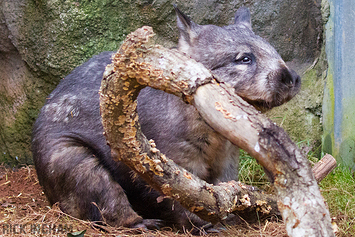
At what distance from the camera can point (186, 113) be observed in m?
4.11

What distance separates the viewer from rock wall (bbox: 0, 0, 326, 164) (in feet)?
18.7

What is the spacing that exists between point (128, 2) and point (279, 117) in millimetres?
2768

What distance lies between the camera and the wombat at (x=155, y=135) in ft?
13.1

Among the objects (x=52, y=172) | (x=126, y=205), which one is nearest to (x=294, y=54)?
(x=126, y=205)

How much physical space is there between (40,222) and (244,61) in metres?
2.60

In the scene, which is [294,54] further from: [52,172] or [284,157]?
[284,157]

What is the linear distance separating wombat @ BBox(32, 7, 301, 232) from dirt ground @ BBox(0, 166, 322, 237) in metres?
0.16

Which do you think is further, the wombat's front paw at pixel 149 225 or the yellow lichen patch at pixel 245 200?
the wombat's front paw at pixel 149 225

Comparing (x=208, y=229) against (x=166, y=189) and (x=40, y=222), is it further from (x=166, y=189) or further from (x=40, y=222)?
(x=40, y=222)

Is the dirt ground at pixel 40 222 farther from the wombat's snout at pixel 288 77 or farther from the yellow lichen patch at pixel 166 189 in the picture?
the wombat's snout at pixel 288 77

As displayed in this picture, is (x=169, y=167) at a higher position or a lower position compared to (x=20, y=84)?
lower

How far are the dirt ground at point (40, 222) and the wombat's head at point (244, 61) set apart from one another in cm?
122

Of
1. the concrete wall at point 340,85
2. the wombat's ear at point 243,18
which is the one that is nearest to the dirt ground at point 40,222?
the concrete wall at point 340,85

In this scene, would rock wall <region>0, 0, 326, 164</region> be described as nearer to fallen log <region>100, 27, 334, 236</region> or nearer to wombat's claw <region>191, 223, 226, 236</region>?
wombat's claw <region>191, 223, 226, 236</region>
